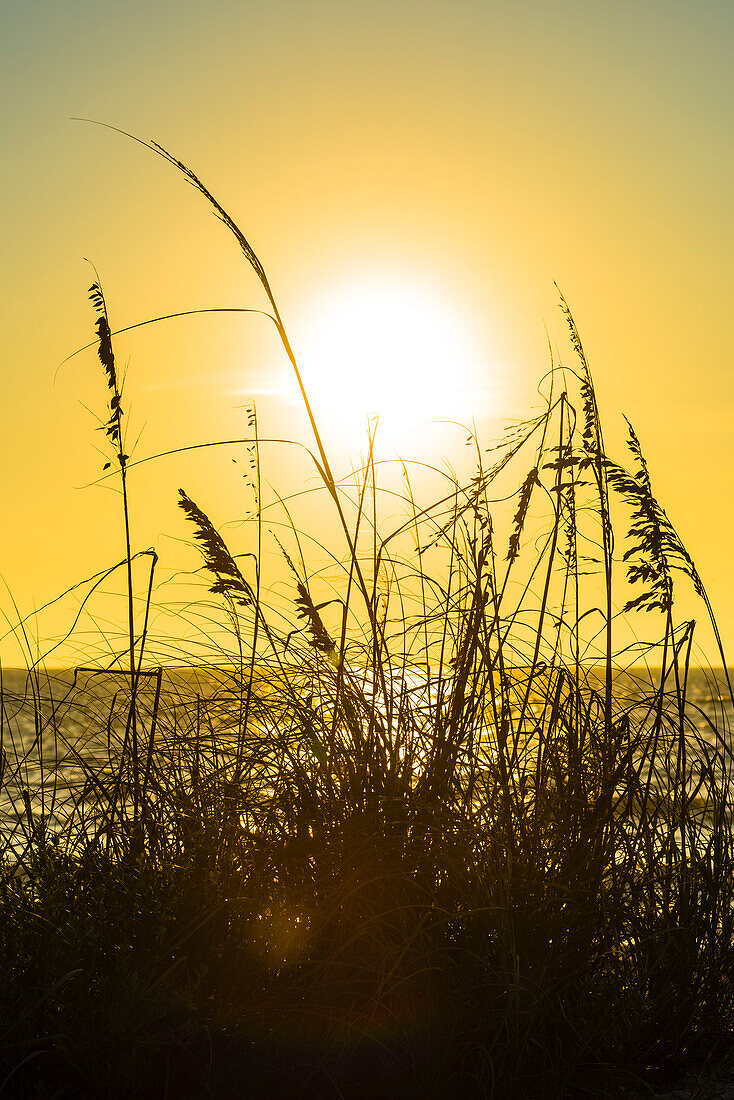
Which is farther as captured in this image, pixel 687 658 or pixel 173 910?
pixel 687 658

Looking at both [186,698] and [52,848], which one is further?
[186,698]

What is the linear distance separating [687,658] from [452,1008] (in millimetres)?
1088

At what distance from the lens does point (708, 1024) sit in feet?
7.06

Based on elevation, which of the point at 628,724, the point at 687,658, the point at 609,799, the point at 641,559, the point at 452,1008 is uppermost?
the point at 641,559

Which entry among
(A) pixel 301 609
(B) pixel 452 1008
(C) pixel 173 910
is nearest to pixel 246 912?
(C) pixel 173 910

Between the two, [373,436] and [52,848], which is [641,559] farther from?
[52,848]

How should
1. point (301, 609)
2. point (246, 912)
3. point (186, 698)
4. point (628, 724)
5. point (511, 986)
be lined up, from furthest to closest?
point (186, 698), point (628, 724), point (301, 609), point (246, 912), point (511, 986)

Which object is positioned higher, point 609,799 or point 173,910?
point 609,799

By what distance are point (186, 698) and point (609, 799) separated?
4.20 feet

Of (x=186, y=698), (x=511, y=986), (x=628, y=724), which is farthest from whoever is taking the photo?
(x=186, y=698)

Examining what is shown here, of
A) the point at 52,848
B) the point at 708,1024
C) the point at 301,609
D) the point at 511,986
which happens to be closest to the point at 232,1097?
the point at 511,986

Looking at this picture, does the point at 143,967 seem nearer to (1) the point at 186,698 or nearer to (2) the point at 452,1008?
(2) the point at 452,1008

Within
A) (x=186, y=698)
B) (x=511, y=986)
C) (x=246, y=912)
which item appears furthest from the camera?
(x=186, y=698)

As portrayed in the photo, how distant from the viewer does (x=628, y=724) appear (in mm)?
2352
